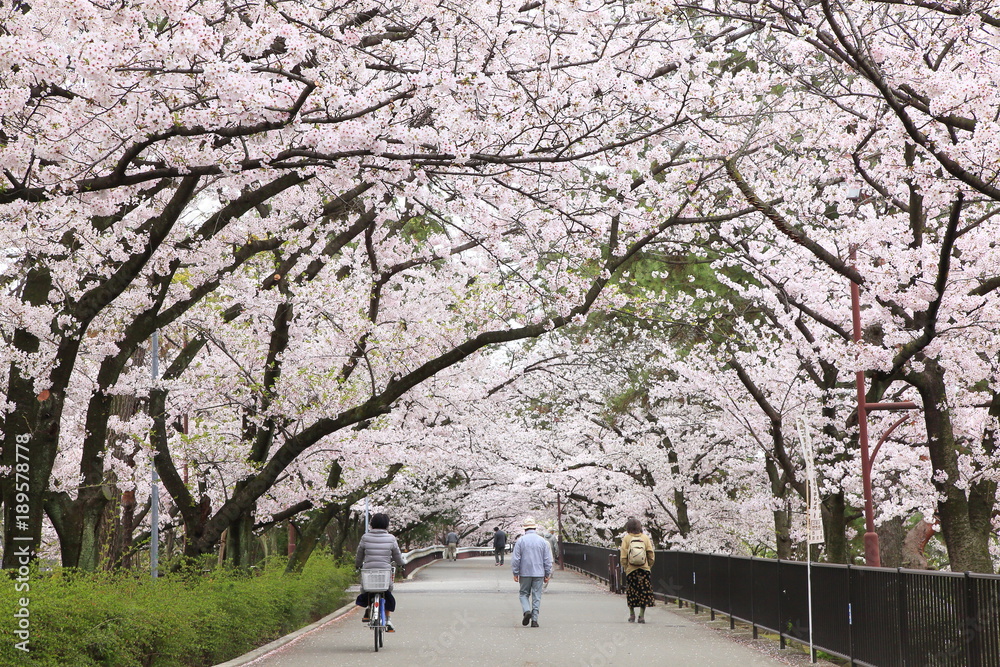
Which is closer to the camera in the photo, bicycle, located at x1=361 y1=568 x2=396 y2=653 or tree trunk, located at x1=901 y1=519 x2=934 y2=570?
bicycle, located at x1=361 y1=568 x2=396 y2=653

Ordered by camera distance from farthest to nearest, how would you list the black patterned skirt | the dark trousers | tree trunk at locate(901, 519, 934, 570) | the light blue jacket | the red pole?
tree trunk at locate(901, 519, 934, 570)
the black patterned skirt
the light blue jacket
the red pole
the dark trousers

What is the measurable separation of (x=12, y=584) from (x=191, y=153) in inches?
141

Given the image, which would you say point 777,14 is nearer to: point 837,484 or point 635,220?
point 635,220

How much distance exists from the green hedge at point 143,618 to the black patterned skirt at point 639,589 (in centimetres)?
555

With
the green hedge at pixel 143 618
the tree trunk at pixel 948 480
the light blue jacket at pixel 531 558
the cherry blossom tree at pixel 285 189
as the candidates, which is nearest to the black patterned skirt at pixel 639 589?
the light blue jacket at pixel 531 558

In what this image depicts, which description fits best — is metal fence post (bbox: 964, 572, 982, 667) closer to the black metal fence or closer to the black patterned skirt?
the black metal fence

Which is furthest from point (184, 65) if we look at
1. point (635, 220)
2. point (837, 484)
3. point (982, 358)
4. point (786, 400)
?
point (786, 400)

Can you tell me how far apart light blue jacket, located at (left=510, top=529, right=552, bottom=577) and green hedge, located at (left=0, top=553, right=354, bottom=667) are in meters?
3.78

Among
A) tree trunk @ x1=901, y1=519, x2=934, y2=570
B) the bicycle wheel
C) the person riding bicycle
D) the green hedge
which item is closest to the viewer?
the green hedge

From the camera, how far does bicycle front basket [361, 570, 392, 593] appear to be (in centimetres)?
1414

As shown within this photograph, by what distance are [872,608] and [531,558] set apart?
742cm

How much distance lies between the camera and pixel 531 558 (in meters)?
17.2

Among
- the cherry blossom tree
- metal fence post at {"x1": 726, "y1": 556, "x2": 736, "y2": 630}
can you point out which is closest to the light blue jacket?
metal fence post at {"x1": 726, "y1": 556, "x2": 736, "y2": 630}

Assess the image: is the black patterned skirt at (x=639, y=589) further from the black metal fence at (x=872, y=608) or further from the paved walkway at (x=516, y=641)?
the black metal fence at (x=872, y=608)
